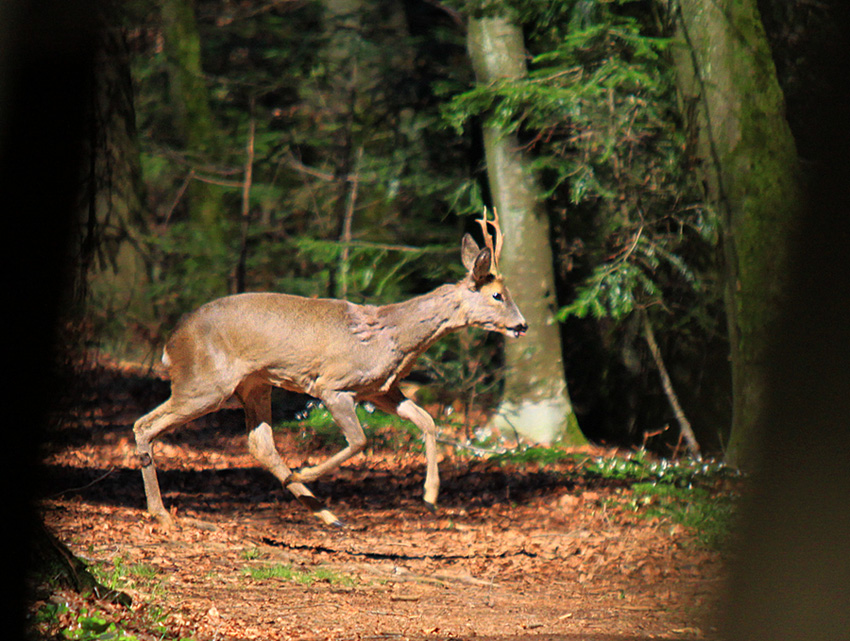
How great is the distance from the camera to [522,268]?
13578 millimetres

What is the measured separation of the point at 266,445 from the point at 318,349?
3.64 ft

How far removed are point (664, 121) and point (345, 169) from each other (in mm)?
6663

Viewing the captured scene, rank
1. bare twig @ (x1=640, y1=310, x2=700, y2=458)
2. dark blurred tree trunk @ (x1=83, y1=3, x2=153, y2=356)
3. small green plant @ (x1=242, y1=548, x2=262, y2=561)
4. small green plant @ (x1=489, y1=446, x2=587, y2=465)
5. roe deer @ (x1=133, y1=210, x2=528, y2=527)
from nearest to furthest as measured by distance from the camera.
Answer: small green plant @ (x1=242, y1=548, x2=262, y2=561), roe deer @ (x1=133, y1=210, x2=528, y2=527), dark blurred tree trunk @ (x1=83, y1=3, x2=153, y2=356), small green plant @ (x1=489, y1=446, x2=587, y2=465), bare twig @ (x1=640, y1=310, x2=700, y2=458)

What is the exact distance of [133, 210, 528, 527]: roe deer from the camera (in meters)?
8.20

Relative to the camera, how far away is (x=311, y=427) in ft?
41.6

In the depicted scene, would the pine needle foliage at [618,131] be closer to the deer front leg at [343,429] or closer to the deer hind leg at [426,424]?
the deer hind leg at [426,424]

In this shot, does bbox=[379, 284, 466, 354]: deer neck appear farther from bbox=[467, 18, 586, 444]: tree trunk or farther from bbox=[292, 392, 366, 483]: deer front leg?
bbox=[467, 18, 586, 444]: tree trunk

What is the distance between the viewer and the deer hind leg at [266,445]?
849cm

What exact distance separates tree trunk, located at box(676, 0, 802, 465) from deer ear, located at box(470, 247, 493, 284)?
2.80 metres

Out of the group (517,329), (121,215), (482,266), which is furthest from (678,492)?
(121,215)

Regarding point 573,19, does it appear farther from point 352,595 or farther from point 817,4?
point 352,595

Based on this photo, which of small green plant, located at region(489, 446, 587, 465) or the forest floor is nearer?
the forest floor

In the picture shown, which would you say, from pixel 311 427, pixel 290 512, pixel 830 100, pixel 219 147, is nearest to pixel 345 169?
pixel 219 147

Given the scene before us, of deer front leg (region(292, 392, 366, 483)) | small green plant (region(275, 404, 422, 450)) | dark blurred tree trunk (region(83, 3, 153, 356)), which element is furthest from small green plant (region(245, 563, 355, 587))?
small green plant (region(275, 404, 422, 450))
